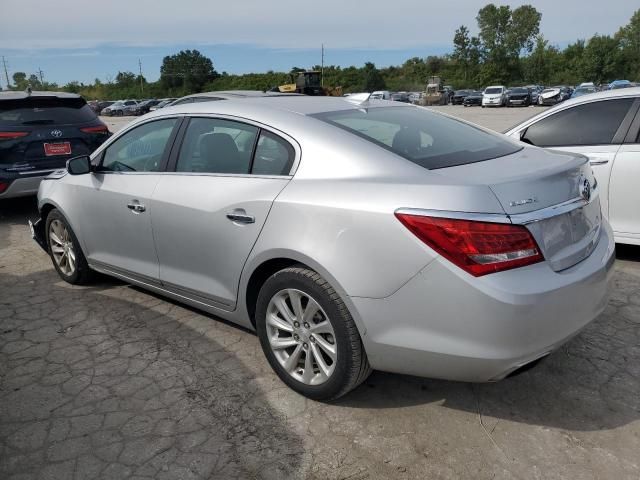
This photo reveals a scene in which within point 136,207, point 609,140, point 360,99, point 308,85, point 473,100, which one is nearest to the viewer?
point 360,99

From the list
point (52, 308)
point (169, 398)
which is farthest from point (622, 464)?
point (52, 308)

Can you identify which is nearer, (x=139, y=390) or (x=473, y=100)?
(x=139, y=390)

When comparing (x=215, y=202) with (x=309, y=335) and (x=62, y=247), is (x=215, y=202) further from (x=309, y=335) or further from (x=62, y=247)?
(x=62, y=247)

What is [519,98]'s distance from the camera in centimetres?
4253

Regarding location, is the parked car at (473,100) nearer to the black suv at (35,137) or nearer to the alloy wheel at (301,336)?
the black suv at (35,137)

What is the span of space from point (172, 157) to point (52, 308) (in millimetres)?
1700

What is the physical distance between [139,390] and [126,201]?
1.37m

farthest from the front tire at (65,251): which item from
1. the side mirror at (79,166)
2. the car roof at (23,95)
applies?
the car roof at (23,95)

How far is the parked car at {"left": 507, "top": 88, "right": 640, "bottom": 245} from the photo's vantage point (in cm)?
464

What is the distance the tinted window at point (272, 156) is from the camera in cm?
293

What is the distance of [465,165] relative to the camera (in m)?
2.67

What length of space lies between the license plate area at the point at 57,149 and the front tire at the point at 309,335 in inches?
205

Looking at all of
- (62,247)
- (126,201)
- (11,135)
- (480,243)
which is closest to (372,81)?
(11,135)

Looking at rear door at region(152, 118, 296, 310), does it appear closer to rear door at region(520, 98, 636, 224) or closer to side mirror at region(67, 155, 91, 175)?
side mirror at region(67, 155, 91, 175)
